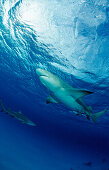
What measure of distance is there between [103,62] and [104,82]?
3.33 metres

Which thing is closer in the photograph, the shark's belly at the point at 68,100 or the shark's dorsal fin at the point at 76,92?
the shark's dorsal fin at the point at 76,92

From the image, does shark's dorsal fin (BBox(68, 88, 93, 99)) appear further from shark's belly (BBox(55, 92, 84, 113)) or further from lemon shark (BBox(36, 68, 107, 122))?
shark's belly (BBox(55, 92, 84, 113))

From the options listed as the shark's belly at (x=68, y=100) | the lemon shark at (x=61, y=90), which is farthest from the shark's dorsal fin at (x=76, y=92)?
the shark's belly at (x=68, y=100)

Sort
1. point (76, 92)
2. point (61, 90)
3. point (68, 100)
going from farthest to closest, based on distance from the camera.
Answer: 1. point (68, 100)
2. point (61, 90)
3. point (76, 92)

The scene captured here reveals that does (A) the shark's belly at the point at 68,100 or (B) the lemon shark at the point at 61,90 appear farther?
(A) the shark's belly at the point at 68,100

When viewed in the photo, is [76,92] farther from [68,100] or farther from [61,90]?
[68,100]

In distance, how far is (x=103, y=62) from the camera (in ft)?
32.1

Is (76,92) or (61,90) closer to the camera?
(76,92)

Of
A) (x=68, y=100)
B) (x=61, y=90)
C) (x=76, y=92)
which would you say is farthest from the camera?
(x=68, y=100)

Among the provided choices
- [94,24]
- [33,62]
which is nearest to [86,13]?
[94,24]

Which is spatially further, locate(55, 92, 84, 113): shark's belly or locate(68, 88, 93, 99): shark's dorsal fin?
locate(55, 92, 84, 113): shark's belly

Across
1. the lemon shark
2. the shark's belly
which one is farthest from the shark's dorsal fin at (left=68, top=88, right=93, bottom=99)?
the shark's belly

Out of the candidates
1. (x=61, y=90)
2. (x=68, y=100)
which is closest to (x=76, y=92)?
(x=61, y=90)

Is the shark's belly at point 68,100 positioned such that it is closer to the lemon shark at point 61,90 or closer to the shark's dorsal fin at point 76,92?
the lemon shark at point 61,90
